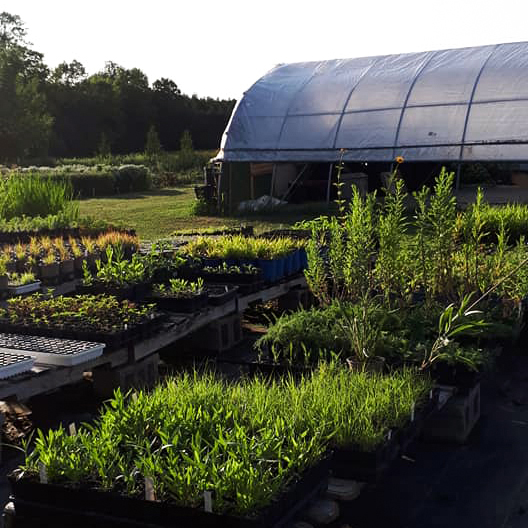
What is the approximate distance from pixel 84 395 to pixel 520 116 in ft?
35.4

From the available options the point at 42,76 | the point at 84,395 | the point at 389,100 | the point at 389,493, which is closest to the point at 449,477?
the point at 389,493

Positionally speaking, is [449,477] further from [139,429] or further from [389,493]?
[139,429]

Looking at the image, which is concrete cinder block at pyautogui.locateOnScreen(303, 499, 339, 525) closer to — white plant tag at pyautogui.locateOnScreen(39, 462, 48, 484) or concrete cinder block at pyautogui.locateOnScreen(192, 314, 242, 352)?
white plant tag at pyautogui.locateOnScreen(39, 462, 48, 484)

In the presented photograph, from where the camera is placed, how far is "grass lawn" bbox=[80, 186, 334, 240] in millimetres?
14484

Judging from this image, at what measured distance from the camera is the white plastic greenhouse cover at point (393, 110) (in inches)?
551

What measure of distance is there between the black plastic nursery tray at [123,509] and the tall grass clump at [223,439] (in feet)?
0.15

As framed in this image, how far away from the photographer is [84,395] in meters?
5.32

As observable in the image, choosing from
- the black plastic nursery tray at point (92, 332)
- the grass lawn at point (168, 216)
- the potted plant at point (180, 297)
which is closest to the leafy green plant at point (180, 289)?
the potted plant at point (180, 297)

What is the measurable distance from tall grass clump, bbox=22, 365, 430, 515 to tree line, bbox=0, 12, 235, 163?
36.7 m

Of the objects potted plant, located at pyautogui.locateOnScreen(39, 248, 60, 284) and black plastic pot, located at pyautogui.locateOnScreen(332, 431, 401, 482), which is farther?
potted plant, located at pyautogui.locateOnScreen(39, 248, 60, 284)

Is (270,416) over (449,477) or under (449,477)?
over

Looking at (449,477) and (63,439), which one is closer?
(63,439)

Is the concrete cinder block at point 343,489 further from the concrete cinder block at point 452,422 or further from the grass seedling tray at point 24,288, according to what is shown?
the grass seedling tray at point 24,288

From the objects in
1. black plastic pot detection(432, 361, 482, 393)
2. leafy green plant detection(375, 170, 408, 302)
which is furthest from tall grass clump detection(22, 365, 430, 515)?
leafy green plant detection(375, 170, 408, 302)
